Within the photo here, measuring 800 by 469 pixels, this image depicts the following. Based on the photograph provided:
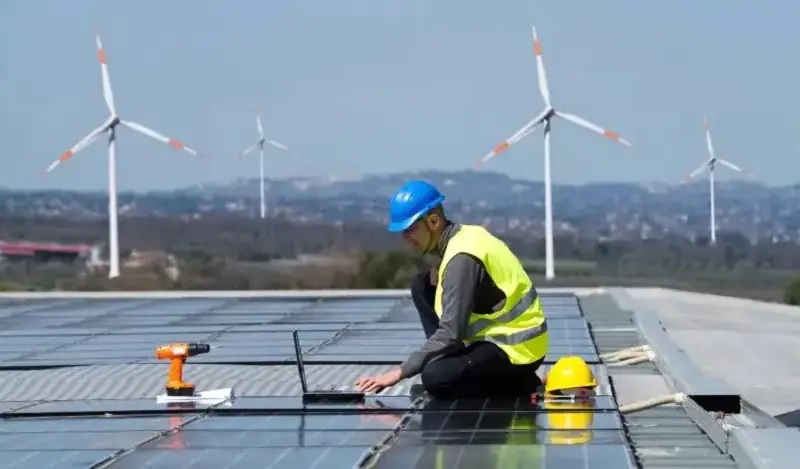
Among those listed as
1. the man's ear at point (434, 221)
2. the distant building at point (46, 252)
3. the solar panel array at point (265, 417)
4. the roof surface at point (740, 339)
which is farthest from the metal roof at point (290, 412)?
the distant building at point (46, 252)

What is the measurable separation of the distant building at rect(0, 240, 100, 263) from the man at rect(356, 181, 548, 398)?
6348 centimetres

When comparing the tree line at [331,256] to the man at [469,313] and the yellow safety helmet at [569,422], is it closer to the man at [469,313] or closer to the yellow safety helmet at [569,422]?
the man at [469,313]

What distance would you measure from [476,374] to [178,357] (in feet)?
6.80

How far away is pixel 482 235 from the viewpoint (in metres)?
10.1

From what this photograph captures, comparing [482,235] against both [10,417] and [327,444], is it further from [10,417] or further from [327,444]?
[10,417]

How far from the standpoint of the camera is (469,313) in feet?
33.2

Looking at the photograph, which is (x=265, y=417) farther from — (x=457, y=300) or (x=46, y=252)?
(x=46, y=252)

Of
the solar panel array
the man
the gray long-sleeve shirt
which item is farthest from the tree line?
the gray long-sleeve shirt

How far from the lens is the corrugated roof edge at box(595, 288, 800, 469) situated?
27.4 ft

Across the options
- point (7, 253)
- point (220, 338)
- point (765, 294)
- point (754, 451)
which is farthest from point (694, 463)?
point (7, 253)

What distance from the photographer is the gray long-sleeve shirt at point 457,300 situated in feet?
32.8

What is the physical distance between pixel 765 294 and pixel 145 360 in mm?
56586

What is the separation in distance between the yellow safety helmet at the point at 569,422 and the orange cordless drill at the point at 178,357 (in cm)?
242

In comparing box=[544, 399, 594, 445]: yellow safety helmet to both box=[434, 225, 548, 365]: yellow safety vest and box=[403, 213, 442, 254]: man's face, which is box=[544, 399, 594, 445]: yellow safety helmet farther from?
box=[403, 213, 442, 254]: man's face
